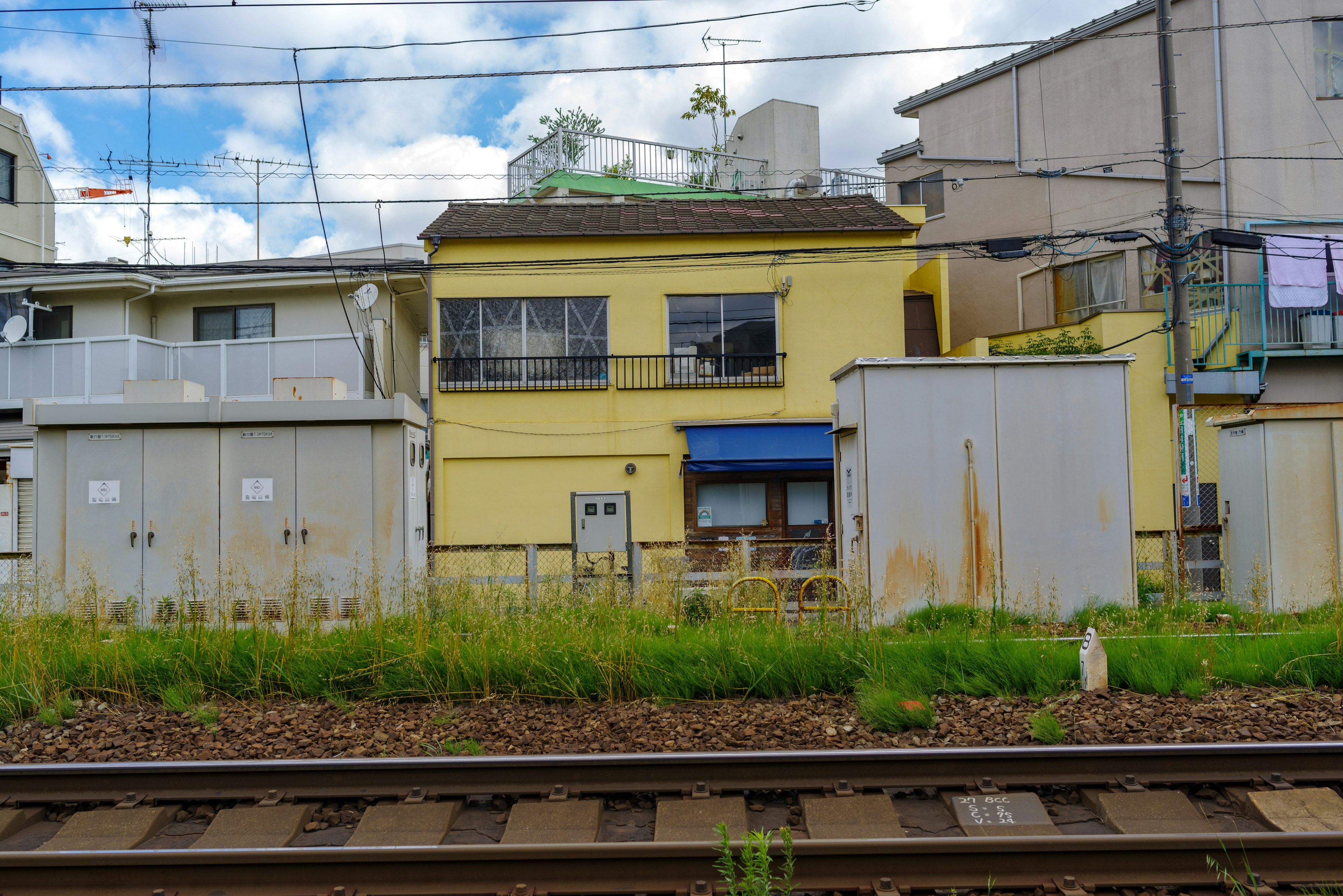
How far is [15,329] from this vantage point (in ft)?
73.2

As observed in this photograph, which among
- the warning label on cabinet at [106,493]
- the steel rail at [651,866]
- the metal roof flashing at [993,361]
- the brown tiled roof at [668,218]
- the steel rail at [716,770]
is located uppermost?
the brown tiled roof at [668,218]

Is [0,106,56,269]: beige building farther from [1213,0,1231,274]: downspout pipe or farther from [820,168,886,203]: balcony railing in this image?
[1213,0,1231,274]: downspout pipe

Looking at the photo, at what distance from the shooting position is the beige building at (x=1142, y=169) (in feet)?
65.0

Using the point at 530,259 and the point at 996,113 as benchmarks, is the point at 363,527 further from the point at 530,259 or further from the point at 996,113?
the point at 996,113

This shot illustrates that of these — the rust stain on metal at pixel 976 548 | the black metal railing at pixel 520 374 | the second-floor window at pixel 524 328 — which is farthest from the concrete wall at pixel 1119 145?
the rust stain on metal at pixel 976 548

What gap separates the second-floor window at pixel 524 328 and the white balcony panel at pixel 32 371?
10483 mm

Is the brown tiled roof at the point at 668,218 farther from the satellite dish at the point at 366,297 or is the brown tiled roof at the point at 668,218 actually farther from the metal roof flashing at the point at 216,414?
the metal roof flashing at the point at 216,414

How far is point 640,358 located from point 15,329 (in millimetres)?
15695

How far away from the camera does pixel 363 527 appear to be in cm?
1097

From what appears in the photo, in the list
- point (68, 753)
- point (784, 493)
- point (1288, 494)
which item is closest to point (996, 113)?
point (784, 493)

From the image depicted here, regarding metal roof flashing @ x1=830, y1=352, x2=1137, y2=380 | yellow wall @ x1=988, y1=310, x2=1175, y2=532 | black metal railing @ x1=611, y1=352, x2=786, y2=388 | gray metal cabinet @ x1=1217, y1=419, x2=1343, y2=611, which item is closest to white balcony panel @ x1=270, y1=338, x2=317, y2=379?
black metal railing @ x1=611, y1=352, x2=786, y2=388

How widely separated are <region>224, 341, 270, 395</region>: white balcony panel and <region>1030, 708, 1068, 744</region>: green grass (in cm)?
1994

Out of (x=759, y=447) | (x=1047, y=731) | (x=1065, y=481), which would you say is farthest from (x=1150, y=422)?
(x=1047, y=731)

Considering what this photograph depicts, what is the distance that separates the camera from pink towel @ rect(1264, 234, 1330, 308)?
19.1m
